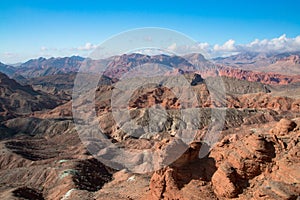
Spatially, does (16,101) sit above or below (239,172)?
below

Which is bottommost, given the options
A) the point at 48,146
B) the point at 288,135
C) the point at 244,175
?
the point at 48,146

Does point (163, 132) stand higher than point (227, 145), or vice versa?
point (227, 145)

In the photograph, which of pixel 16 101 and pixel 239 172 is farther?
pixel 16 101

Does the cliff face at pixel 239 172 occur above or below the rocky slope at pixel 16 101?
above

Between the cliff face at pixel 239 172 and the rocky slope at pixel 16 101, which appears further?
the rocky slope at pixel 16 101

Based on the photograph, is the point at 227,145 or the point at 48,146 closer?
the point at 227,145

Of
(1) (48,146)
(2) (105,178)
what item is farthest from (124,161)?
(1) (48,146)

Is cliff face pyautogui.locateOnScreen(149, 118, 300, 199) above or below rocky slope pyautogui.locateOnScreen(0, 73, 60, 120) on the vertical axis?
above

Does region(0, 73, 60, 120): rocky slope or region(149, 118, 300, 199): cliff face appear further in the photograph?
region(0, 73, 60, 120): rocky slope

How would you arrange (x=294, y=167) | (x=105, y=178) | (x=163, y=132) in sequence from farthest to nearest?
(x=163, y=132) → (x=105, y=178) → (x=294, y=167)

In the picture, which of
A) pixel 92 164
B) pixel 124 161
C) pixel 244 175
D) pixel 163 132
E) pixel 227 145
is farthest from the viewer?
pixel 163 132

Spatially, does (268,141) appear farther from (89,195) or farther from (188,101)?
(188,101)
